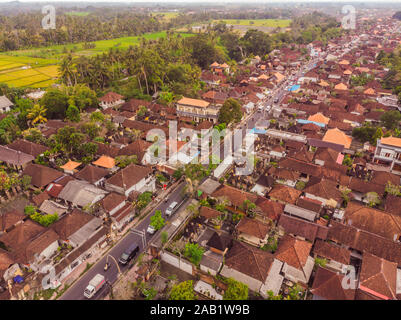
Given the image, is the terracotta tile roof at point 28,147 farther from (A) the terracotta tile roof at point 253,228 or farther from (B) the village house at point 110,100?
(A) the terracotta tile roof at point 253,228

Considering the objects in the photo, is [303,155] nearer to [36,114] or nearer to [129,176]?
[129,176]

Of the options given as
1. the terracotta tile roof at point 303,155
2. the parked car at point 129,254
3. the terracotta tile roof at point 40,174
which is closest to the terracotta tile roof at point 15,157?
the terracotta tile roof at point 40,174

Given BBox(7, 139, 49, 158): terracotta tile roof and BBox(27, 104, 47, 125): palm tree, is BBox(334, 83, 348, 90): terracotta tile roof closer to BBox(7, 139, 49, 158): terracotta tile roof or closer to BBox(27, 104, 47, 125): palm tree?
BBox(7, 139, 49, 158): terracotta tile roof

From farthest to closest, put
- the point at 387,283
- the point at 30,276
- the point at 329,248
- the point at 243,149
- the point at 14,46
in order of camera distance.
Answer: the point at 14,46 → the point at 243,149 → the point at 329,248 → the point at 30,276 → the point at 387,283

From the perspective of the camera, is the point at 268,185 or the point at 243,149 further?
the point at 243,149

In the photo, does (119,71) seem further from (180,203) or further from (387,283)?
(387,283)

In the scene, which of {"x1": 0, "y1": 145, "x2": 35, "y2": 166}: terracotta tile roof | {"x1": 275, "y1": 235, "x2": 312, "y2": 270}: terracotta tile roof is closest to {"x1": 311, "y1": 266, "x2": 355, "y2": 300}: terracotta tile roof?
{"x1": 275, "y1": 235, "x2": 312, "y2": 270}: terracotta tile roof

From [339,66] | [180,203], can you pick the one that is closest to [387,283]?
[180,203]
